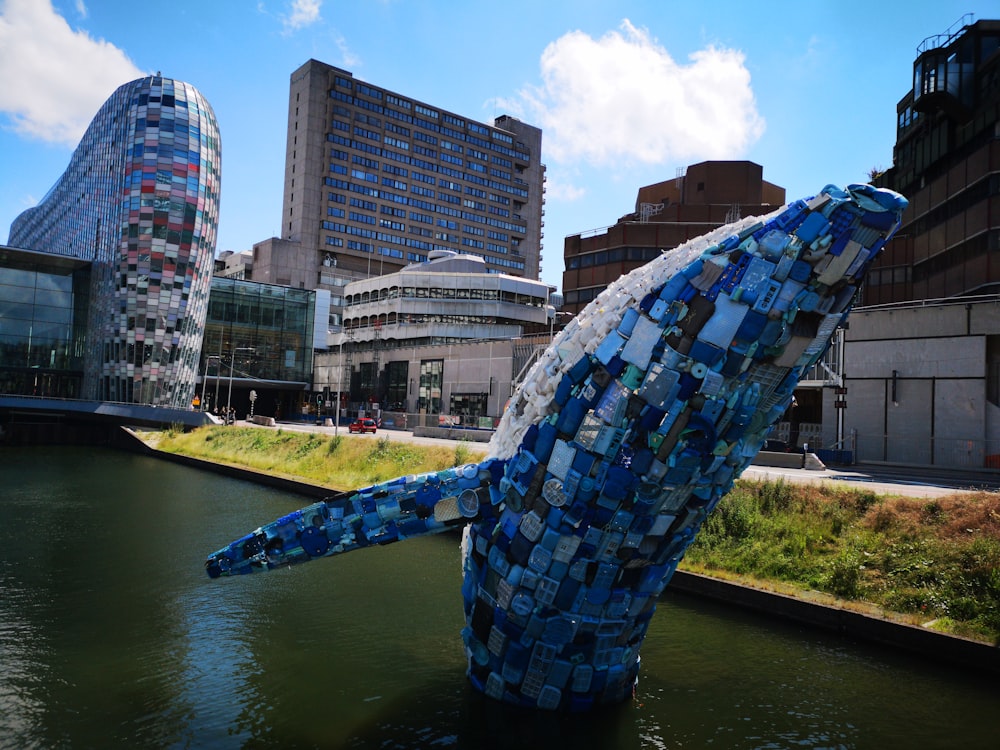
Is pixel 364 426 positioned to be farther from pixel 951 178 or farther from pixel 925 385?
pixel 951 178

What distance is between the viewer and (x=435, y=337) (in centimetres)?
8856

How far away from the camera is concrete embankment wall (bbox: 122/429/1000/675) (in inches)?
500

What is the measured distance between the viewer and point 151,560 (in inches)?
742

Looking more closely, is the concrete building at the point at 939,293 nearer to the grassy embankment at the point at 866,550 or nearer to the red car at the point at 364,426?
the grassy embankment at the point at 866,550

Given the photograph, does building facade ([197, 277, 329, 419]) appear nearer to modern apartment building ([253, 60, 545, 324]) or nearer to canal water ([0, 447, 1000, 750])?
modern apartment building ([253, 60, 545, 324])

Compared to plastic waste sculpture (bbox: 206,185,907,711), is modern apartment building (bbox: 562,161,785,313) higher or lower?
higher

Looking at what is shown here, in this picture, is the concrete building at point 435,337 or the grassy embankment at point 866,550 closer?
the grassy embankment at point 866,550

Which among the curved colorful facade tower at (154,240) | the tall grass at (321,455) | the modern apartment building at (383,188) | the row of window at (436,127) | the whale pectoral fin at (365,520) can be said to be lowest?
the tall grass at (321,455)

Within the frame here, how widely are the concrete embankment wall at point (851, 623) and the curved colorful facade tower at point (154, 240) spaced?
5886 cm

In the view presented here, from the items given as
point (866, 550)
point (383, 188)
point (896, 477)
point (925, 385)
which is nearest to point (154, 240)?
point (925, 385)

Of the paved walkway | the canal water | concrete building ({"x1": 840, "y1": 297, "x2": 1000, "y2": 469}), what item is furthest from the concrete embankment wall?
concrete building ({"x1": 840, "y1": 297, "x2": 1000, "y2": 469})

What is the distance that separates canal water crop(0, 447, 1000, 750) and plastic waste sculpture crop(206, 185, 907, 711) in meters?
1.40

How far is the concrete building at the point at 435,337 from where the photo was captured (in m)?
65.1

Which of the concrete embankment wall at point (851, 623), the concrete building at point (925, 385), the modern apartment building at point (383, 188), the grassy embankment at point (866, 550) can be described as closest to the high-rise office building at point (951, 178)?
the concrete building at point (925, 385)
